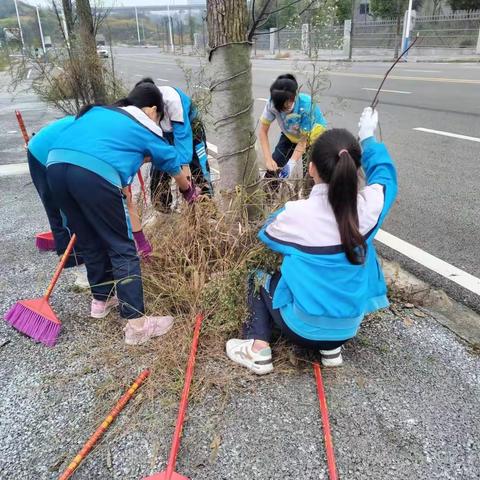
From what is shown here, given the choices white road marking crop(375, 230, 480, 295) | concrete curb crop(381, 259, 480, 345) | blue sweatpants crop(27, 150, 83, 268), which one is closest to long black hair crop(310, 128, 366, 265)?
concrete curb crop(381, 259, 480, 345)

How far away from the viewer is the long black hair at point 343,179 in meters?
1.77

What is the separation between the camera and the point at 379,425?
1881 mm

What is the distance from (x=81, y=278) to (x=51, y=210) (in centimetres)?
54

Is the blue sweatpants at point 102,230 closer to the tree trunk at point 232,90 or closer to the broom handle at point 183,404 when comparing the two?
the broom handle at point 183,404

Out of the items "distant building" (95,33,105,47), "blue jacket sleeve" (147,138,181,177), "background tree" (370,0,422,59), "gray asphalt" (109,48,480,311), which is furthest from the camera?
"background tree" (370,0,422,59)

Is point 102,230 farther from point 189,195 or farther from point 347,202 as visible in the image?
point 347,202

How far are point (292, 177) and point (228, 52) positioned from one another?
92 cm

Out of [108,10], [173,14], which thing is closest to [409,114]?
[108,10]

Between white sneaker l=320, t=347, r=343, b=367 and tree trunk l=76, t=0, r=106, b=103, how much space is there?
4.94m

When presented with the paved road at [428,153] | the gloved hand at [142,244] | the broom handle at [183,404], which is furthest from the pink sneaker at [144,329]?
the paved road at [428,153]

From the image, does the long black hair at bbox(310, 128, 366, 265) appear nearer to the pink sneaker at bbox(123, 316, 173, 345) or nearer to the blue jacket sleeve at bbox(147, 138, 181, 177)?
the blue jacket sleeve at bbox(147, 138, 181, 177)

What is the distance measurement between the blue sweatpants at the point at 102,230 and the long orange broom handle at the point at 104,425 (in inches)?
17.0

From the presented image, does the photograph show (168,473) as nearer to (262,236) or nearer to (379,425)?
(379,425)

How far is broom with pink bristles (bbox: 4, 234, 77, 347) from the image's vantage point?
249 cm
